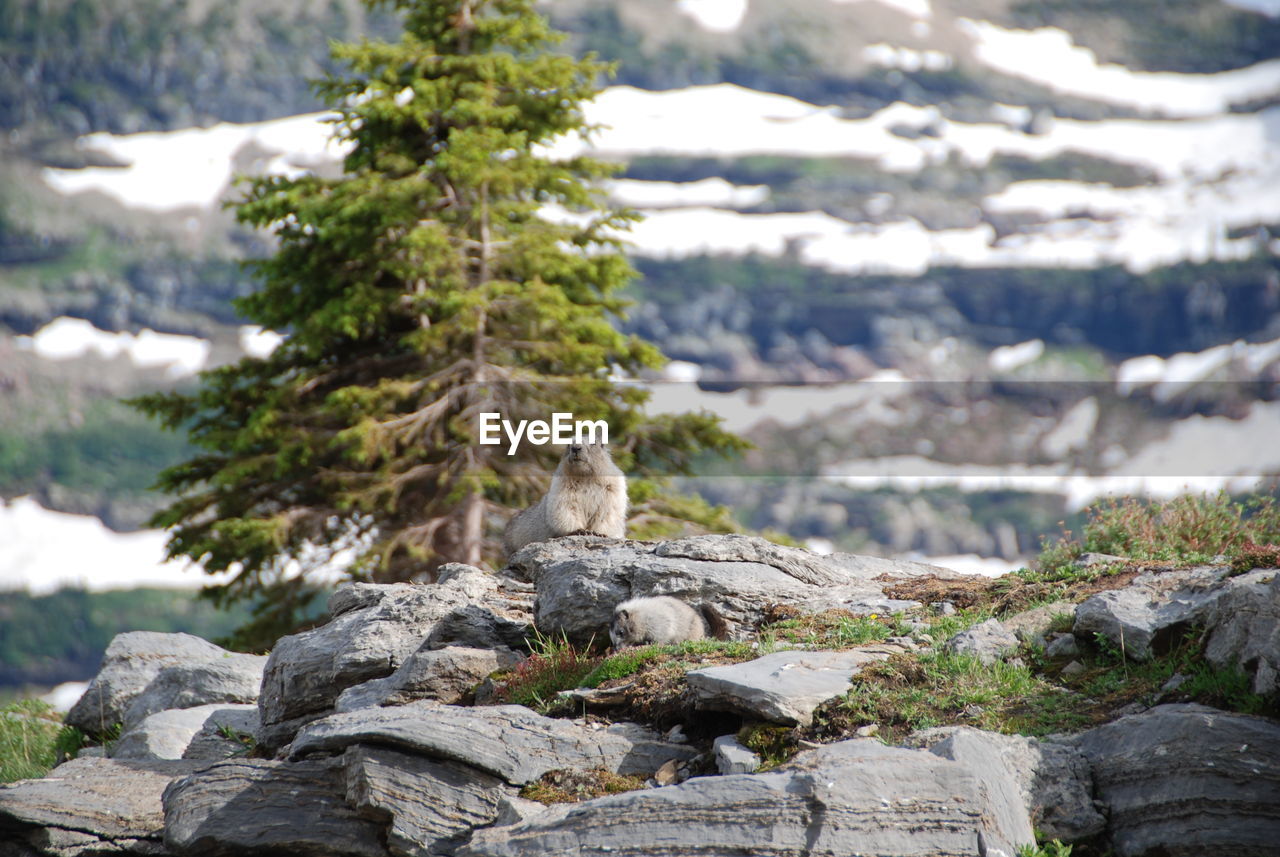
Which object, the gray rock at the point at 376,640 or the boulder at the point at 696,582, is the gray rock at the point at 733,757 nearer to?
the boulder at the point at 696,582

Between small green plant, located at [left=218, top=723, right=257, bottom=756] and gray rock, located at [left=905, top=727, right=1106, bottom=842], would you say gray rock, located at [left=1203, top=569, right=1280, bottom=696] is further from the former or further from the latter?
small green plant, located at [left=218, top=723, right=257, bottom=756]

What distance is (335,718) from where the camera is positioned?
30.9 feet

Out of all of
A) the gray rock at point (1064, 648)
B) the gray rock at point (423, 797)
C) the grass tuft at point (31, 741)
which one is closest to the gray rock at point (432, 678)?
the gray rock at point (423, 797)

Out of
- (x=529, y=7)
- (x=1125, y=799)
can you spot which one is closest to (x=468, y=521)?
(x=529, y=7)

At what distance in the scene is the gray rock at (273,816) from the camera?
909 cm

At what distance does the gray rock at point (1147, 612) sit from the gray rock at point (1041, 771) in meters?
1.33

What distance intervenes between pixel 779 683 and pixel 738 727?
1.56ft

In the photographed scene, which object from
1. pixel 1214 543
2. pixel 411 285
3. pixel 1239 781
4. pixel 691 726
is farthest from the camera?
pixel 411 285

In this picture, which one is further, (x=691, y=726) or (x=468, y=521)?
(x=468, y=521)

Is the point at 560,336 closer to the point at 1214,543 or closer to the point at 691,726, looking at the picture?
the point at 1214,543

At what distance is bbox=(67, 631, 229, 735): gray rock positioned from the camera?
49.8ft

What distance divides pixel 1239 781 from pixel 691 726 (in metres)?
3.53

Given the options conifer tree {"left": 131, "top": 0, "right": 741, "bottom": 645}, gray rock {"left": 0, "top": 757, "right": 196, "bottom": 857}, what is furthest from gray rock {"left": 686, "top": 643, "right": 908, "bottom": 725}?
conifer tree {"left": 131, "top": 0, "right": 741, "bottom": 645}

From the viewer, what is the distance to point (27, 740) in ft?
52.6
